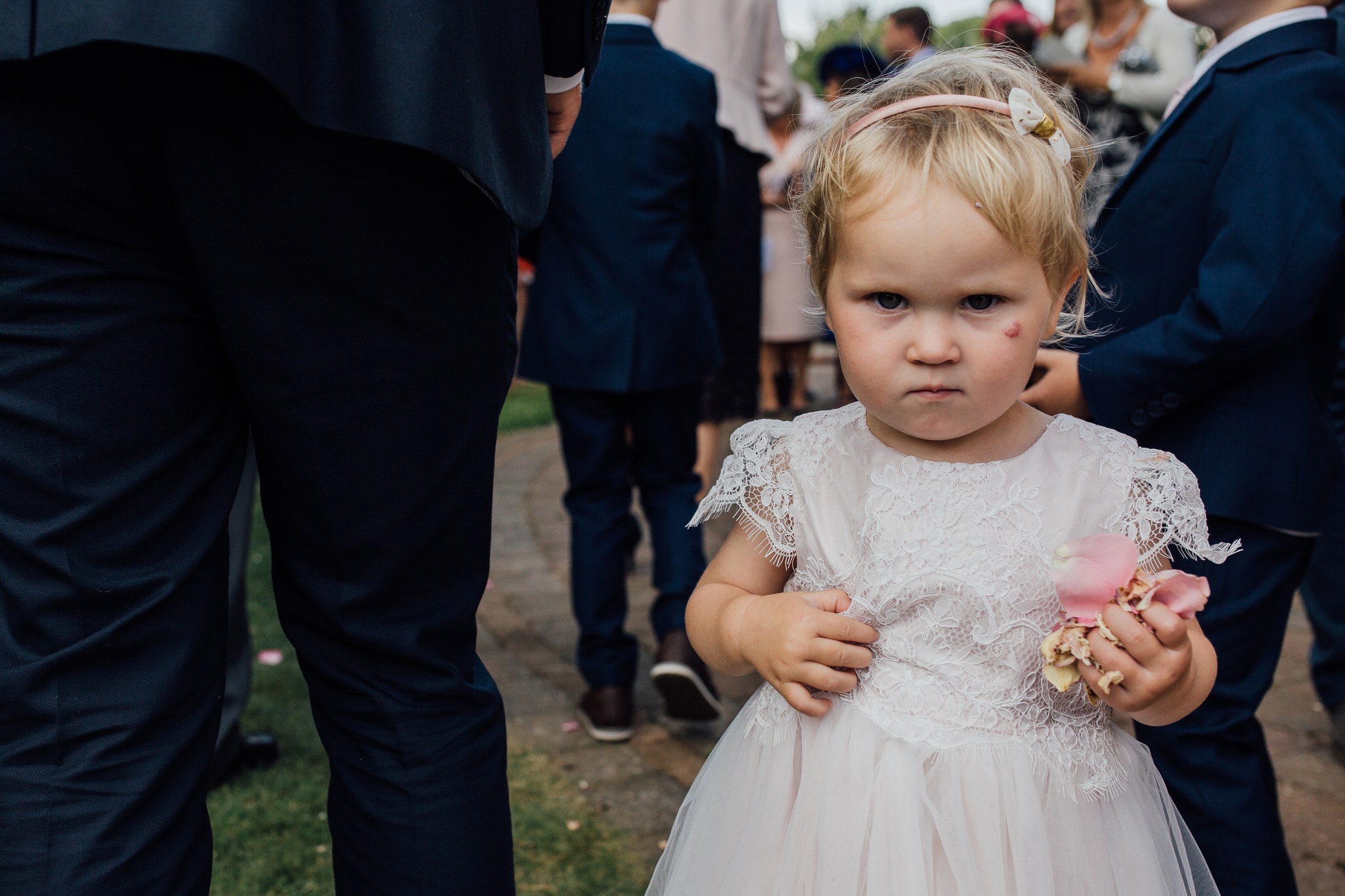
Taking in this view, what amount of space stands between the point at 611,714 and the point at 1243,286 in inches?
73.2

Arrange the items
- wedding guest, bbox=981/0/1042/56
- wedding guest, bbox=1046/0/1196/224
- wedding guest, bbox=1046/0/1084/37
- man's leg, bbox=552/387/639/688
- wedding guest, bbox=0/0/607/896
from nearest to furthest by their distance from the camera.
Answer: wedding guest, bbox=0/0/607/896 → man's leg, bbox=552/387/639/688 → wedding guest, bbox=1046/0/1196/224 → wedding guest, bbox=981/0/1042/56 → wedding guest, bbox=1046/0/1084/37

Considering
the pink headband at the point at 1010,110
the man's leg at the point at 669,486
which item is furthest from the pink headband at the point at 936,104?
the man's leg at the point at 669,486

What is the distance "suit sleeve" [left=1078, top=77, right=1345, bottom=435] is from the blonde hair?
39cm

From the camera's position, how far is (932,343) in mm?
1347

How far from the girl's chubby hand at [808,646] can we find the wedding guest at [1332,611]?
78.4 inches

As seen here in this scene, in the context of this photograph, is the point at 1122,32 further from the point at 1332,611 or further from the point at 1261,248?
the point at 1261,248

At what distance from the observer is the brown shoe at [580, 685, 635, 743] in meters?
3.06

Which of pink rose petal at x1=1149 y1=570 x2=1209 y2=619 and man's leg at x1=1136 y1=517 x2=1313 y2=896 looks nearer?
pink rose petal at x1=1149 y1=570 x2=1209 y2=619

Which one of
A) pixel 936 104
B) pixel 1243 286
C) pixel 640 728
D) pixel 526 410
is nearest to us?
pixel 936 104

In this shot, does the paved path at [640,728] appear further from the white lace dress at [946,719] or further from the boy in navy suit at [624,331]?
the white lace dress at [946,719]

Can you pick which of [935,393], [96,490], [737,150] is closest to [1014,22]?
[737,150]

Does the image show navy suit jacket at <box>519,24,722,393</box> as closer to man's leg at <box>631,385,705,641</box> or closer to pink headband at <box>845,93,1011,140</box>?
man's leg at <box>631,385,705,641</box>

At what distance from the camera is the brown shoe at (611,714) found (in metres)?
3.06

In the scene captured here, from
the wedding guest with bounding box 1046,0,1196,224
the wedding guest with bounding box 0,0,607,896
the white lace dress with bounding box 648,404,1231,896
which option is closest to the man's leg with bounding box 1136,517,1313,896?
the white lace dress with bounding box 648,404,1231,896
